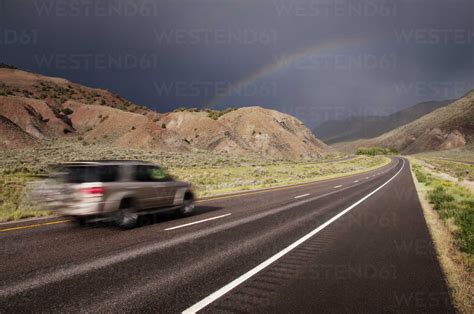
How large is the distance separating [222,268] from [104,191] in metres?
4.36

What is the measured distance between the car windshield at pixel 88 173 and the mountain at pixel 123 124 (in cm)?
4462

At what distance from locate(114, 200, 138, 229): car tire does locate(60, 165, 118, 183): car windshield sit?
0.85 metres

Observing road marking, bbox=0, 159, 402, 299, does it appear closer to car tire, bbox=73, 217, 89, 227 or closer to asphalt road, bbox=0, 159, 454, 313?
asphalt road, bbox=0, 159, 454, 313

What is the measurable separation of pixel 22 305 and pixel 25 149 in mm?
48976

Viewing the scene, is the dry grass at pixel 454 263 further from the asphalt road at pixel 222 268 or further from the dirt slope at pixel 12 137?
the dirt slope at pixel 12 137

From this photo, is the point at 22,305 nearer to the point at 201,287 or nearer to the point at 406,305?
the point at 201,287

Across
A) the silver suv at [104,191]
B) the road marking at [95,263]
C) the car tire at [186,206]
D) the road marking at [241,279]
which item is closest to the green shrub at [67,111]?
the car tire at [186,206]

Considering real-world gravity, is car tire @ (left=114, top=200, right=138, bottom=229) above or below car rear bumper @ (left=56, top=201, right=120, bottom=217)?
below

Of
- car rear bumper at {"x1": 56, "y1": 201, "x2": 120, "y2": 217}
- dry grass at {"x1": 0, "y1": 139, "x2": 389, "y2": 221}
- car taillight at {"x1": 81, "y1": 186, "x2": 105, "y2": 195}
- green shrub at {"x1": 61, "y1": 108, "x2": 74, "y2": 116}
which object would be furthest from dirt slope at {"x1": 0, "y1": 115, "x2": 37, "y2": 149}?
car taillight at {"x1": 81, "y1": 186, "x2": 105, "y2": 195}

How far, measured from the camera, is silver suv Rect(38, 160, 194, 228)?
8.34 metres

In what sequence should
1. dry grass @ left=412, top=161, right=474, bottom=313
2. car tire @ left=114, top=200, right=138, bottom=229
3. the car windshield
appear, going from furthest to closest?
car tire @ left=114, top=200, right=138, bottom=229 < the car windshield < dry grass @ left=412, top=161, right=474, bottom=313

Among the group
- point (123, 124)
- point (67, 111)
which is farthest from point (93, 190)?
point (67, 111)

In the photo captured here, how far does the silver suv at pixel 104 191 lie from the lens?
8336 millimetres

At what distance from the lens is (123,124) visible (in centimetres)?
6669
